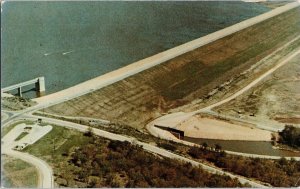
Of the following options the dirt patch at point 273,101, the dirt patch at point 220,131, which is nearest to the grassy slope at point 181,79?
the dirt patch at point 220,131

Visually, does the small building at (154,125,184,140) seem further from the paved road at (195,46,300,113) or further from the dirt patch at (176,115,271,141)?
the paved road at (195,46,300,113)

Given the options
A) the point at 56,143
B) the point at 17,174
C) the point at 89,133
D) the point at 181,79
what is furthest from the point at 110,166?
the point at 181,79

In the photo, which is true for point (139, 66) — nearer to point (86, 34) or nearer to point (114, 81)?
point (114, 81)

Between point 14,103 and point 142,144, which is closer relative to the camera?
point 142,144

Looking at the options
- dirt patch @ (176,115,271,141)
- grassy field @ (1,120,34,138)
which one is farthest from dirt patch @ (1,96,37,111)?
dirt patch @ (176,115,271,141)

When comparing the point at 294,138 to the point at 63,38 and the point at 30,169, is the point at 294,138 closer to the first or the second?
the point at 30,169

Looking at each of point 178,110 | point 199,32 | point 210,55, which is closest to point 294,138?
point 178,110
